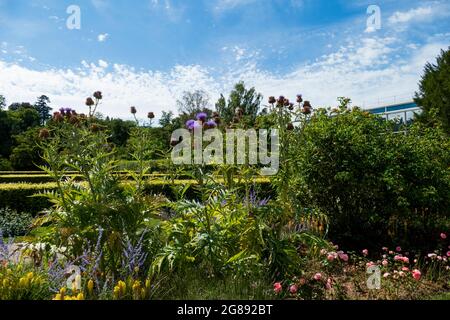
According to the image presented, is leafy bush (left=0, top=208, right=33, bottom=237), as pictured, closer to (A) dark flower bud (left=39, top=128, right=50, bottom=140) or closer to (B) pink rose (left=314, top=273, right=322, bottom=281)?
(A) dark flower bud (left=39, top=128, right=50, bottom=140)

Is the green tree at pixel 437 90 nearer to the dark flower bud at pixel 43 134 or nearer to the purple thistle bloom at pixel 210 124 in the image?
the purple thistle bloom at pixel 210 124

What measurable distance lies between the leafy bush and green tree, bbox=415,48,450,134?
38.0 feet

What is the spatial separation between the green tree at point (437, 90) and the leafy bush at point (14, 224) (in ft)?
38.0

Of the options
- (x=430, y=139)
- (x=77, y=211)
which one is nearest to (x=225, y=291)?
(x=77, y=211)

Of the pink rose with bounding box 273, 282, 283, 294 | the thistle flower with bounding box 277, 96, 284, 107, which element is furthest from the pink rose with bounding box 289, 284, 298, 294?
the thistle flower with bounding box 277, 96, 284, 107

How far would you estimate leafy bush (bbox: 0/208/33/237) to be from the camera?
6.56 m

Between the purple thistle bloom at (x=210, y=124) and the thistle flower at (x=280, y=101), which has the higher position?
the thistle flower at (x=280, y=101)

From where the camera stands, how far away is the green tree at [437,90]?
1245 cm

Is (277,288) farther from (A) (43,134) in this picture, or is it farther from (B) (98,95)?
(B) (98,95)

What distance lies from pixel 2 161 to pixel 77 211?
18418 mm

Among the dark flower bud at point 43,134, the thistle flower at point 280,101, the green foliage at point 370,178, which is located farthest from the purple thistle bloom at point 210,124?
the green foliage at point 370,178

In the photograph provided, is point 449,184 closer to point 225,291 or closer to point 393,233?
point 393,233

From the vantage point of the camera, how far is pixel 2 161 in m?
18.9

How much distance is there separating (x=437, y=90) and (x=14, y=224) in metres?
13.3
